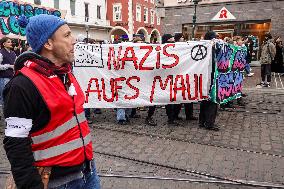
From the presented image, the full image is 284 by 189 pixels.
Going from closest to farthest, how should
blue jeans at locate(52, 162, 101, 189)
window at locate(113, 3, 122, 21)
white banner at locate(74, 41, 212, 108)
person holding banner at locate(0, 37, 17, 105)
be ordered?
blue jeans at locate(52, 162, 101, 189)
white banner at locate(74, 41, 212, 108)
person holding banner at locate(0, 37, 17, 105)
window at locate(113, 3, 122, 21)

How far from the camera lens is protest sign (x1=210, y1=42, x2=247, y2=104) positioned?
7.22m

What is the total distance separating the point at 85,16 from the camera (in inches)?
1658

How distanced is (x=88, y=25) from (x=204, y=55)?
36.3 meters

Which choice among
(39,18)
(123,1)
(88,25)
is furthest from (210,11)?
(123,1)

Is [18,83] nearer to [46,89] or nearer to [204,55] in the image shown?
[46,89]

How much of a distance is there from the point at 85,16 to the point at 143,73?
36.4 m

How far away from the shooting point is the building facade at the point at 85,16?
3818 cm

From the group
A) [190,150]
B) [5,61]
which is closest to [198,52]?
[190,150]

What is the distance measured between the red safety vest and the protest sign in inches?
206

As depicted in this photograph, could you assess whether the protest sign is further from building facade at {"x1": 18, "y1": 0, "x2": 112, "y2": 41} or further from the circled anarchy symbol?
building facade at {"x1": 18, "y1": 0, "x2": 112, "y2": 41}

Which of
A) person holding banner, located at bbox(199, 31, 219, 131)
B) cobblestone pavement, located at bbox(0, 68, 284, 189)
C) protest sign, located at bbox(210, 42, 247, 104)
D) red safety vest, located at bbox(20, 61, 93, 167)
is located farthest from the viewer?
protest sign, located at bbox(210, 42, 247, 104)

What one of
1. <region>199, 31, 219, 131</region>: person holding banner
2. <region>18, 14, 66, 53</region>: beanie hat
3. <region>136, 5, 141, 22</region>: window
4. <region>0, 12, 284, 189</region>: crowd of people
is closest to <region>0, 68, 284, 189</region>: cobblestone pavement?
<region>199, 31, 219, 131</region>: person holding banner

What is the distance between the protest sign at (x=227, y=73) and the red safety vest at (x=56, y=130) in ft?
17.2

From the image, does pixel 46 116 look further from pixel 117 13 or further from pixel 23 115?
pixel 117 13
